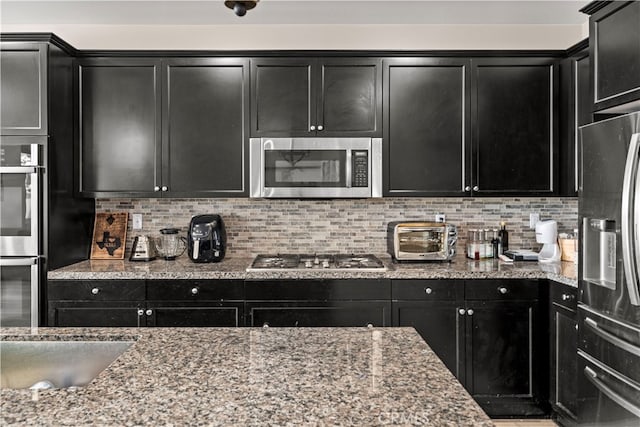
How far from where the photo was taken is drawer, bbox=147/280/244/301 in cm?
281

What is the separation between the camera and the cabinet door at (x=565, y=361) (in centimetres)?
256

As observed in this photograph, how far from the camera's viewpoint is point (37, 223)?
276 centimetres

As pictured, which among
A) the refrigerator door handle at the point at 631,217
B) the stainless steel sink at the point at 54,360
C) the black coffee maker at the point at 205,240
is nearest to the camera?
the stainless steel sink at the point at 54,360

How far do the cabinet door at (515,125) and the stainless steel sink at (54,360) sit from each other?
Result: 2.42 m

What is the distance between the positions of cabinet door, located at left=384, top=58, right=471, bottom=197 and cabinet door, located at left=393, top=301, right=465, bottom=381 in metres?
0.74

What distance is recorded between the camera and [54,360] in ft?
4.85

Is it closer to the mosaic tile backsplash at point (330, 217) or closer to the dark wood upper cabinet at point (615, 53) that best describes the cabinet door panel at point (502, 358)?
the mosaic tile backsplash at point (330, 217)

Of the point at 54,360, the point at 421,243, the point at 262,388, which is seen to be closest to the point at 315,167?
the point at 421,243

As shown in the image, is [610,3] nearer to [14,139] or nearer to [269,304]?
[269,304]

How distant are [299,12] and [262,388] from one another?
2.70m

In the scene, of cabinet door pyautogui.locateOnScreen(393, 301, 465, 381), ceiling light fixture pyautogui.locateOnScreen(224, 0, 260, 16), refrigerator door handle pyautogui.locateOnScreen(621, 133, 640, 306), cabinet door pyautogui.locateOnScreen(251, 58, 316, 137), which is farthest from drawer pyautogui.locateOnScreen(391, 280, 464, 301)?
ceiling light fixture pyautogui.locateOnScreen(224, 0, 260, 16)

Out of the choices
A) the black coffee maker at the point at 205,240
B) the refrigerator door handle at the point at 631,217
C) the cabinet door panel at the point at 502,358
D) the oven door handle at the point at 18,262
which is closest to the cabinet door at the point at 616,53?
the refrigerator door handle at the point at 631,217

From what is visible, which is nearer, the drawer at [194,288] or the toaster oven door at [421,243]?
the drawer at [194,288]

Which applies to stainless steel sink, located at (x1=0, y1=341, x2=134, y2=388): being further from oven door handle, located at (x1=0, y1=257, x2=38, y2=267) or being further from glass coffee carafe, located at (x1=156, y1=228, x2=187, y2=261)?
glass coffee carafe, located at (x1=156, y1=228, x2=187, y2=261)
